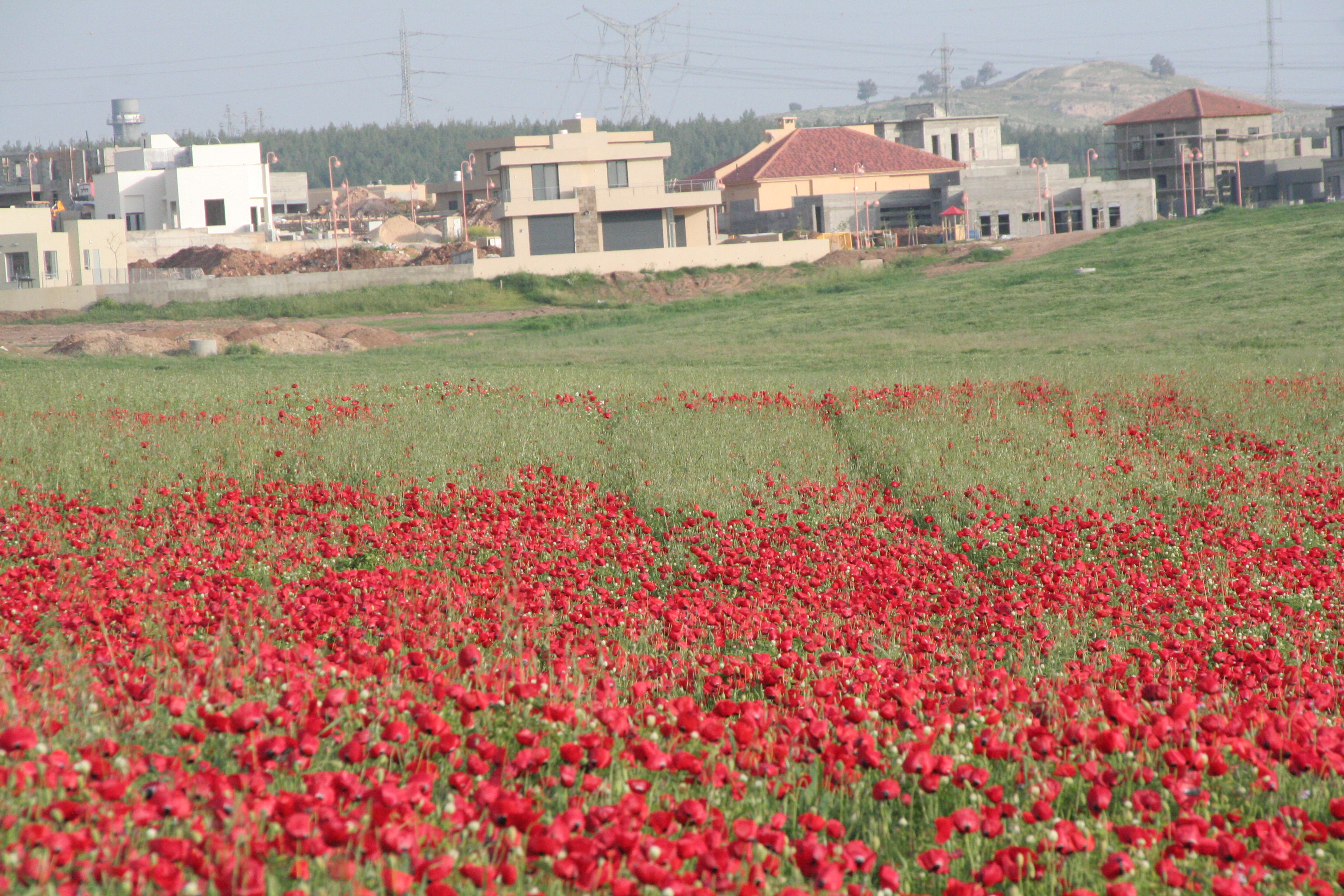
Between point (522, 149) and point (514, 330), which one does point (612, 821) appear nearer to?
point (514, 330)

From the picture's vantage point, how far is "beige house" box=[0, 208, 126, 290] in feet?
220

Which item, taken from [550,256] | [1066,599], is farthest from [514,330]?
[1066,599]

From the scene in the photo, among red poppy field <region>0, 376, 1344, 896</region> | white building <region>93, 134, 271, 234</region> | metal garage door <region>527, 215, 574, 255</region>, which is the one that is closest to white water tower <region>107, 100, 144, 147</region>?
white building <region>93, 134, 271, 234</region>

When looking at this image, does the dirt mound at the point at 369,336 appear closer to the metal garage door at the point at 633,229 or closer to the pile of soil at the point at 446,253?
the pile of soil at the point at 446,253

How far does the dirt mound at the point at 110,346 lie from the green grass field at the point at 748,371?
3368mm

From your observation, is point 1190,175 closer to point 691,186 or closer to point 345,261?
point 691,186

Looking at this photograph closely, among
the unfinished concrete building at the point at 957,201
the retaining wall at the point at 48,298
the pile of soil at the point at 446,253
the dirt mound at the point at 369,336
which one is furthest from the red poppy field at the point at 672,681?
the unfinished concrete building at the point at 957,201

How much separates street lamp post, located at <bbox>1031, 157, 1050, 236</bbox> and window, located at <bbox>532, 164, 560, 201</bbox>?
30609mm

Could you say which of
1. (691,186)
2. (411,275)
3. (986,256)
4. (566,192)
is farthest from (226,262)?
(986,256)

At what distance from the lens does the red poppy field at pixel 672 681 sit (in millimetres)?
3285

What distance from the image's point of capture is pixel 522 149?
6962cm

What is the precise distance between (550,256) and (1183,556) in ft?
183

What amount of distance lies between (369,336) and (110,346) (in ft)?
27.0

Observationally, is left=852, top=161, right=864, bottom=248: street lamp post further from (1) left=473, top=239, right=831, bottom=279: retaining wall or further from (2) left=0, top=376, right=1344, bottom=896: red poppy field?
(2) left=0, top=376, right=1344, bottom=896: red poppy field
